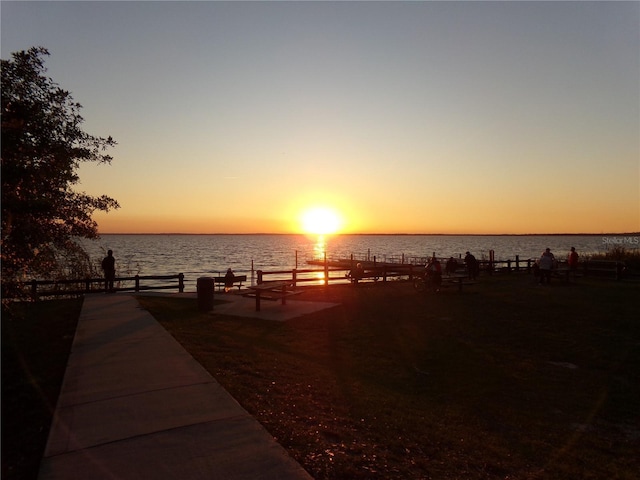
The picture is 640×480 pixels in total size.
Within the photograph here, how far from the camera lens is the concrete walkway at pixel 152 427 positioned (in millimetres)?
4398

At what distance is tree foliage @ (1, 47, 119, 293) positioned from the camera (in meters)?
6.54

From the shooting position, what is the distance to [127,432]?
17.4 feet

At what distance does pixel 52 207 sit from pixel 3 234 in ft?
3.97

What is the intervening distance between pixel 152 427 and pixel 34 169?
4.27 m

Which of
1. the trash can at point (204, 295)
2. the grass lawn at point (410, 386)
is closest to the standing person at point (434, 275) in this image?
the grass lawn at point (410, 386)

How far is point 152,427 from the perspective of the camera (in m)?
5.41

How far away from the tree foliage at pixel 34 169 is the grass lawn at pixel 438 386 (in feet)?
11.1

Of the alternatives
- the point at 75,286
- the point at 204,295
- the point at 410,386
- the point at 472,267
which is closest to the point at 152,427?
the point at 410,386

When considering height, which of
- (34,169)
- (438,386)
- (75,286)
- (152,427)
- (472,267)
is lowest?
(438,386)

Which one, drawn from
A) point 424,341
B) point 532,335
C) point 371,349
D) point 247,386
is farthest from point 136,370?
point 532,335

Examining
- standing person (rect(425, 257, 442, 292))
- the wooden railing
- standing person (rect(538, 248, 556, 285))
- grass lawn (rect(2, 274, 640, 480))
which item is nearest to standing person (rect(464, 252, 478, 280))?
standing person (rect(538, 248, 556, 285))

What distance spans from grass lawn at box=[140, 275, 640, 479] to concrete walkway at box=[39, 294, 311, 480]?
0.35 metres

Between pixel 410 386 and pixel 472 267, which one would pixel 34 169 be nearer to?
pixel 410 386

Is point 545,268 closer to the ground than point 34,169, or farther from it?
closer to the ground
